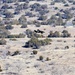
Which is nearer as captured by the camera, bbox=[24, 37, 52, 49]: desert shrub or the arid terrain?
the arid terrain

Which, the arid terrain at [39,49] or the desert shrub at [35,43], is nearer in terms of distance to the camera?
the arid terrain at [39,49]

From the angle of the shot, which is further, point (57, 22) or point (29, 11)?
point (29, 11)

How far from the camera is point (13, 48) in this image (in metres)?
43.0

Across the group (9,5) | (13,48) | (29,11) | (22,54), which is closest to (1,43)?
(13,48)

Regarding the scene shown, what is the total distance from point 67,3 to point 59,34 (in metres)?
42.5

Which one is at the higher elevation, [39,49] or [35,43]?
[35,43]

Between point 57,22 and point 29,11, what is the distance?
17.6 meters

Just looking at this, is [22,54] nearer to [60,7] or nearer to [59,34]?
[59,34]

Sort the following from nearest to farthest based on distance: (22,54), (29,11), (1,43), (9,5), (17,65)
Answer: (17,65)
(22,54)
(1,43)
(29,11)
(9,5)

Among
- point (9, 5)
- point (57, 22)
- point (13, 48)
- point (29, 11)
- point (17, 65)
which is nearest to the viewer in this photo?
point (17, 65)

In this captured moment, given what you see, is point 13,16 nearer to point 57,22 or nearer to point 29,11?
point 29,11

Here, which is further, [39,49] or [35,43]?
[35,43]

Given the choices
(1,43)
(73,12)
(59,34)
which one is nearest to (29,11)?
(73,12)

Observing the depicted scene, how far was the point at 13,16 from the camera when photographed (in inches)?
3118
